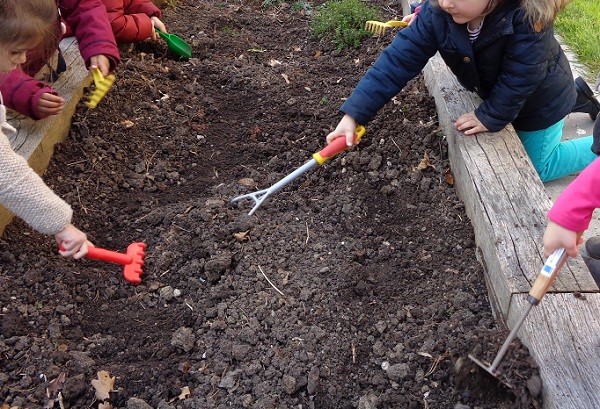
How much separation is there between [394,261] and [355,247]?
0.58ft

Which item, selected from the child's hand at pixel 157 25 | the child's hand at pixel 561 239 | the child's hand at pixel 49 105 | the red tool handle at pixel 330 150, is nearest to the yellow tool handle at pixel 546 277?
the child's hand at pixel 561 239

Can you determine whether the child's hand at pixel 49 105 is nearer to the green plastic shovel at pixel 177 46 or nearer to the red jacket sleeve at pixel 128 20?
the red jacket sleeve at pixel 128 20

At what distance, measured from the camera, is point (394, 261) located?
8.25ft

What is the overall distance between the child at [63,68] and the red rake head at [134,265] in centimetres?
91

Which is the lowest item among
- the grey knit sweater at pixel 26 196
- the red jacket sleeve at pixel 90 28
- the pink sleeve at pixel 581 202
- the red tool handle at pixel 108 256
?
the red tool handle at pixel 108 256

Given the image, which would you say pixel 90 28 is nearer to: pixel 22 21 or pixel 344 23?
pixel 22 21

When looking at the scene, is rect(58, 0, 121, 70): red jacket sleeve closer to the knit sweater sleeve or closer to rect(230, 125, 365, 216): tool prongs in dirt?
rect(230, 125, 365, 216): tool prongs in dirt

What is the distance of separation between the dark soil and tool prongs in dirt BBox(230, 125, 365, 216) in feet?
0.19

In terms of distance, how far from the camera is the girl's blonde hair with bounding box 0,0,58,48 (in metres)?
2.03

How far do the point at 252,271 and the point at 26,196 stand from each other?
89 centimetres

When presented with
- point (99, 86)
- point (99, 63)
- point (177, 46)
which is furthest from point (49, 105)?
point (177, 46)

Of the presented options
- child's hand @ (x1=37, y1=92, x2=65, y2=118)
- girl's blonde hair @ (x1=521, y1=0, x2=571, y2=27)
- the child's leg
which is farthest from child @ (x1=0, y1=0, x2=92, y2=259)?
the child's leg

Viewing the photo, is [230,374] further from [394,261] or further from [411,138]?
[411,138]

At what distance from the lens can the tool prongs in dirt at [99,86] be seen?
10.5 feet
